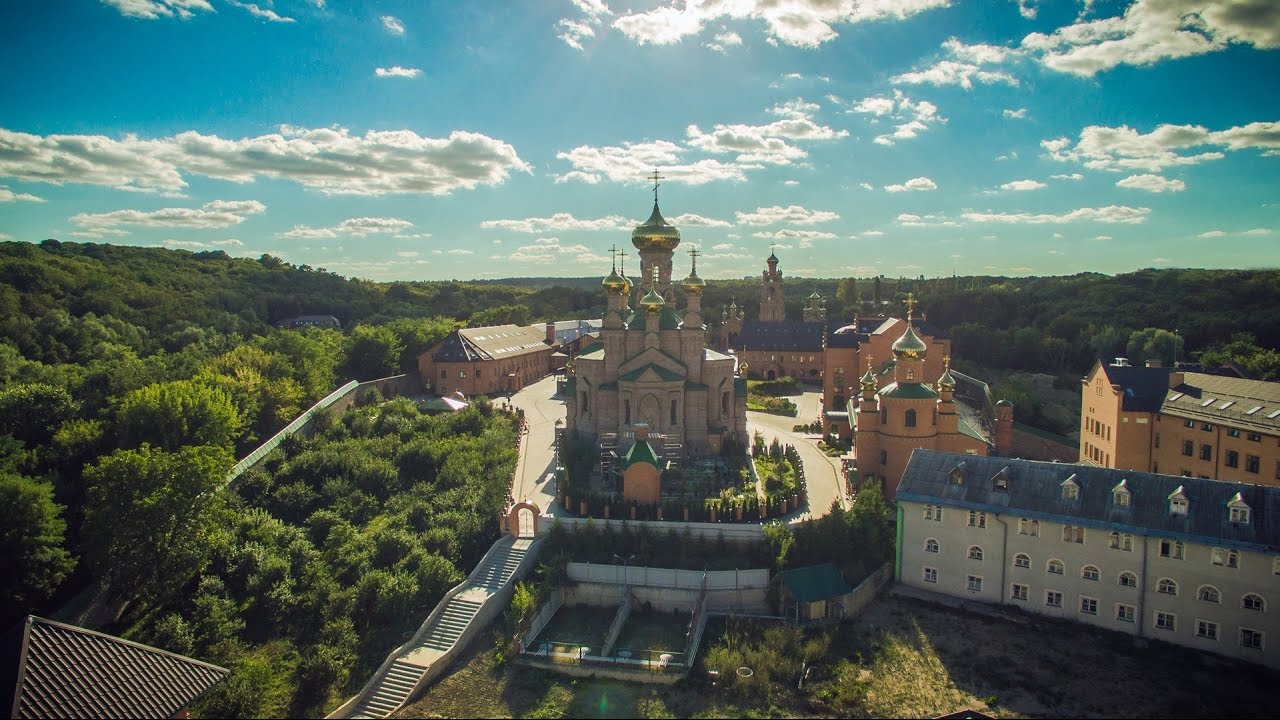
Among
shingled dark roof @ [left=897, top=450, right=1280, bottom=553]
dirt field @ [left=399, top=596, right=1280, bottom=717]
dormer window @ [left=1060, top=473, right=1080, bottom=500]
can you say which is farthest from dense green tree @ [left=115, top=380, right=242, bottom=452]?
dormer window @ [left=1060, top=473, right=1080, bottom=500]

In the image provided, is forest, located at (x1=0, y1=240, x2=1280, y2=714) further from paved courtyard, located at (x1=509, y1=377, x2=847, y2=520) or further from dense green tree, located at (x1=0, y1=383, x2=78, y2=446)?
paved courtyard, located at (x1=509, y1=377, x2=847, y2=520)

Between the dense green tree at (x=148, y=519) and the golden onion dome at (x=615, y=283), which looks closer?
the dense green tree at (x=148, y=519)

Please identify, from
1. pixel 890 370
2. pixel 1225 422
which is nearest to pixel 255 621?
pixel 890 370

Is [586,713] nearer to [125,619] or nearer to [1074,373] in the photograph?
[125,619]

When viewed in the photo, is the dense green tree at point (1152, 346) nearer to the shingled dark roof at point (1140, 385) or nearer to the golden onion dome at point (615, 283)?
the shingled dark roof at point (1140, 385)

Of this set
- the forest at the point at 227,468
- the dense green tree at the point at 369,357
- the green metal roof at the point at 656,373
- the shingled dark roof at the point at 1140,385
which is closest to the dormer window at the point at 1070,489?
the shingled dark roof at the point at 1140,385

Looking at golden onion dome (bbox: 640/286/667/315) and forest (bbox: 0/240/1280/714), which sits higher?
golden onion dome (bbox: 640/286/667/315)
